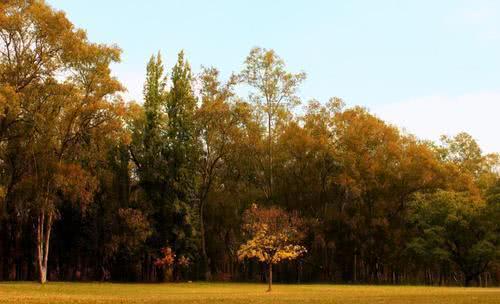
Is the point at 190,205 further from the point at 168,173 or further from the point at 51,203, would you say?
the point at 51,203

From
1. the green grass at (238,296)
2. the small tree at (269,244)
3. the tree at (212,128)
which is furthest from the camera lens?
the tree at (212,128)

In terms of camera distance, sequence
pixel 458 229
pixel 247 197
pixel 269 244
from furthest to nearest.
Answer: pixel 247 197, pixel 458 229, pixel 269 244

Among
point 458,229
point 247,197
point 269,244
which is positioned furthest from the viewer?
point 247,197

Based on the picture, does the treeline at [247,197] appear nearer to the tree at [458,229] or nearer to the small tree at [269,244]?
the tree at [458,229]

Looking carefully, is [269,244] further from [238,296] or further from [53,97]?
[53,97]

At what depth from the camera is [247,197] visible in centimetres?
6881

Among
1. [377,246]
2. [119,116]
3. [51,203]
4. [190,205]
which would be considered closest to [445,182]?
[377,246]

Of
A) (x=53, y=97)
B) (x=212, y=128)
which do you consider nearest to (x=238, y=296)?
(x=53, y=97)

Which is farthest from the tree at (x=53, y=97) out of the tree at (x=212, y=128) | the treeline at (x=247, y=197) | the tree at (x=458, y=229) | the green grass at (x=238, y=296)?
the tree at (x=458, y=229)

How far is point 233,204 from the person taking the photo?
226ft

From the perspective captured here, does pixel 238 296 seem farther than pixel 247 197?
No

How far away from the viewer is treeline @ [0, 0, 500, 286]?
60.2 meters

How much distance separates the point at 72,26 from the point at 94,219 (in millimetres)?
23000

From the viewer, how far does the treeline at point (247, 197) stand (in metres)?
60.2
